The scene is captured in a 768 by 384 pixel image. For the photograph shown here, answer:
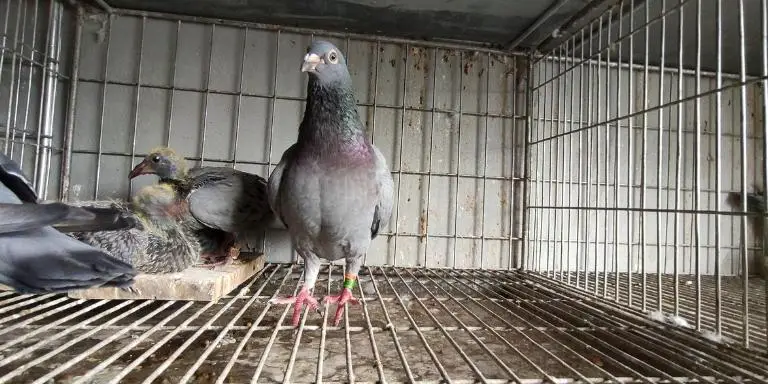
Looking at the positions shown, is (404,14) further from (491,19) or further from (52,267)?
(52,267)

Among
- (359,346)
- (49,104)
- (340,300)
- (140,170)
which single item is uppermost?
(49,104)

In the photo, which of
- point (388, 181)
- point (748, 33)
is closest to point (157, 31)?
point (388, 181)

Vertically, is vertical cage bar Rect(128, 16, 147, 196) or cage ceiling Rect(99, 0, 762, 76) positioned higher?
cage ceiling Rect(99, 0, 762, 76)

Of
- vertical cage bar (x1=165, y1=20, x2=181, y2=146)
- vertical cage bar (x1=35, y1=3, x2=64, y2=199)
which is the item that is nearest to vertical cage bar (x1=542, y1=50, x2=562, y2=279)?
vertical cage bar (x1=165, y1=20, x2=181, y2=146)

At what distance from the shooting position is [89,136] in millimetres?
2797

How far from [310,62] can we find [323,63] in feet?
0.22

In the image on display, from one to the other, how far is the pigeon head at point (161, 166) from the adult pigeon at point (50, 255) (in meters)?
1.49

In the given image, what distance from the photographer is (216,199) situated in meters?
2.35

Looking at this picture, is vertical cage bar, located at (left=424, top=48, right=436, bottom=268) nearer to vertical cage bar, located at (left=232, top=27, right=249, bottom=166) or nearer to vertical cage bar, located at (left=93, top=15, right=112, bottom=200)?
vertical cage bar, located at (left=232, top=27, right=249, bottom=166)

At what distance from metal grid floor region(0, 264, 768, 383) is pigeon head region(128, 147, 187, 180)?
0.87 metres

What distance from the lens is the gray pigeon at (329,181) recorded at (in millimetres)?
1951

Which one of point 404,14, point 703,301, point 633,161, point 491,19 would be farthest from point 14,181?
point 633,161

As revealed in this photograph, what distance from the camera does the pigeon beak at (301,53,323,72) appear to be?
1.94 meters

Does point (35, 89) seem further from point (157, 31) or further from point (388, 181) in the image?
point (388, 181)
